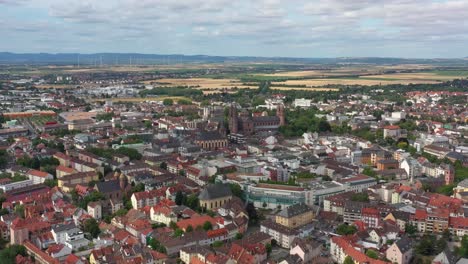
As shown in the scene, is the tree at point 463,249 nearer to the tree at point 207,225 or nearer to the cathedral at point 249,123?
the tree at point 207,225

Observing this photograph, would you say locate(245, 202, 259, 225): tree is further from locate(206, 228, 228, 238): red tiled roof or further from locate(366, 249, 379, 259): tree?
locate(366, 249, 379, 259): tree

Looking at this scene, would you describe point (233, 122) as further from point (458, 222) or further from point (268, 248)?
point (268, 248)

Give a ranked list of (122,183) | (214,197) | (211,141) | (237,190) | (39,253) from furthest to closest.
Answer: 1. (211,141)
2. (122,183)
3. (237,190)
4. (214,197)
5. (39,253)

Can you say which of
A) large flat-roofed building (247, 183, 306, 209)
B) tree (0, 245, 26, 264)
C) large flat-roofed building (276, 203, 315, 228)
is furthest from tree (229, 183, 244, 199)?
tree (0, 245, 26, 264)

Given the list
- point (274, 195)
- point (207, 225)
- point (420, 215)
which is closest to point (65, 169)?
point (274, 195)

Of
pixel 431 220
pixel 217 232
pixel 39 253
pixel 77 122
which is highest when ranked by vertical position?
pixel 77 122

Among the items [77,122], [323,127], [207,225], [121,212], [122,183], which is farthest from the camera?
[77,122]

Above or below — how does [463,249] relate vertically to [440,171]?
below
